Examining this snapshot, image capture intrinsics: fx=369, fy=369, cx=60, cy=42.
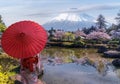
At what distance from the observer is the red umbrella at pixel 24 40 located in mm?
10273

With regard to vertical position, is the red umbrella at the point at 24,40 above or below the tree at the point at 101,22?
above

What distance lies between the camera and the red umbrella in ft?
33.7

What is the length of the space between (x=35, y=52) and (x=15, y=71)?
1546cm

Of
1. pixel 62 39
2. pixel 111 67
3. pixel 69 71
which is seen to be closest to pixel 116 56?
pixel 111 67

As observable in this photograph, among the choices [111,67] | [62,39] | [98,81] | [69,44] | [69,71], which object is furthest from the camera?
[62,39]

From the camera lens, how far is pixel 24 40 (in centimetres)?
1030

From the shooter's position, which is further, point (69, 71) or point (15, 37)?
point (69, 71)

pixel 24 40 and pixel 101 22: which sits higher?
pixel 24 40

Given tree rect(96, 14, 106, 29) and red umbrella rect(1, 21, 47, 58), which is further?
tree rect(96, 14, 106, 29)

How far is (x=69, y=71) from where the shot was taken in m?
29.8

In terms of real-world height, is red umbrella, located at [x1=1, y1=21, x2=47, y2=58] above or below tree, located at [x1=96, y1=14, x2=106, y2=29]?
above

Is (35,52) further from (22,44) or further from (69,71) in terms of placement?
(69,71)

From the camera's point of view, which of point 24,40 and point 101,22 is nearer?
point 24,40

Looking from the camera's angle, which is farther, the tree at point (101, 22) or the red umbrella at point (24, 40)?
the tree at point (101, 22)
